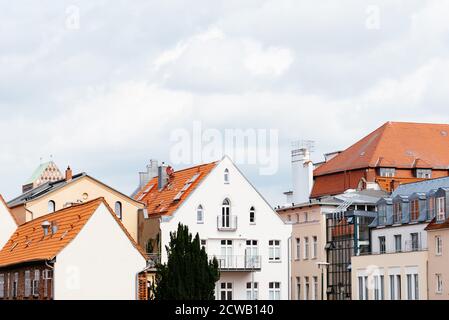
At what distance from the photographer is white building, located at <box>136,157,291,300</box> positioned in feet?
239

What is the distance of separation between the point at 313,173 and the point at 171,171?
24032 millimetres

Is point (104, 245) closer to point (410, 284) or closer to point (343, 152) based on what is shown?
point (410, 284)

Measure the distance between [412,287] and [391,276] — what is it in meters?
3.06

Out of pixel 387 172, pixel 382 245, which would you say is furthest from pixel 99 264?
pixel 387 172

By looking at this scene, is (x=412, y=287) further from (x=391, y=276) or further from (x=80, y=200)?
(x=80, y=200)

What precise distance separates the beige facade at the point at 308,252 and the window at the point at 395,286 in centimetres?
1227

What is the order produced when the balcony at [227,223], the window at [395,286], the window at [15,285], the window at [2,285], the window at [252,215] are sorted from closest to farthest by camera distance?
1. the window at [15,285]
2. the window at [2,285]
3. the balcony at [227,223]
4. the window at [395,286]
5. the window at [252,215]

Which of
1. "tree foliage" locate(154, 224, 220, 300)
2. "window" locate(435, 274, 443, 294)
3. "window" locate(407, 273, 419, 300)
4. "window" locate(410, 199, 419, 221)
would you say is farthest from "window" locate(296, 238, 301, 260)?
"tree foliage" locate(154, 224, 220, 300)

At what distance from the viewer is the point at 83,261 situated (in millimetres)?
54844


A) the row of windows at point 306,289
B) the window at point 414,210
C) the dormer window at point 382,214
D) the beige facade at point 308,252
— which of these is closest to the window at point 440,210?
the window at point 414,210

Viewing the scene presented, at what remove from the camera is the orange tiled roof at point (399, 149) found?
98188 millimetres

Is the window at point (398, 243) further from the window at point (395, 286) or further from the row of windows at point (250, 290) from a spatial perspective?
the row of windows at point (250, 290)

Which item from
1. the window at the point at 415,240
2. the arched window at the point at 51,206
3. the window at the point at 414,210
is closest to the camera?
the arched window at the point at 51,206
